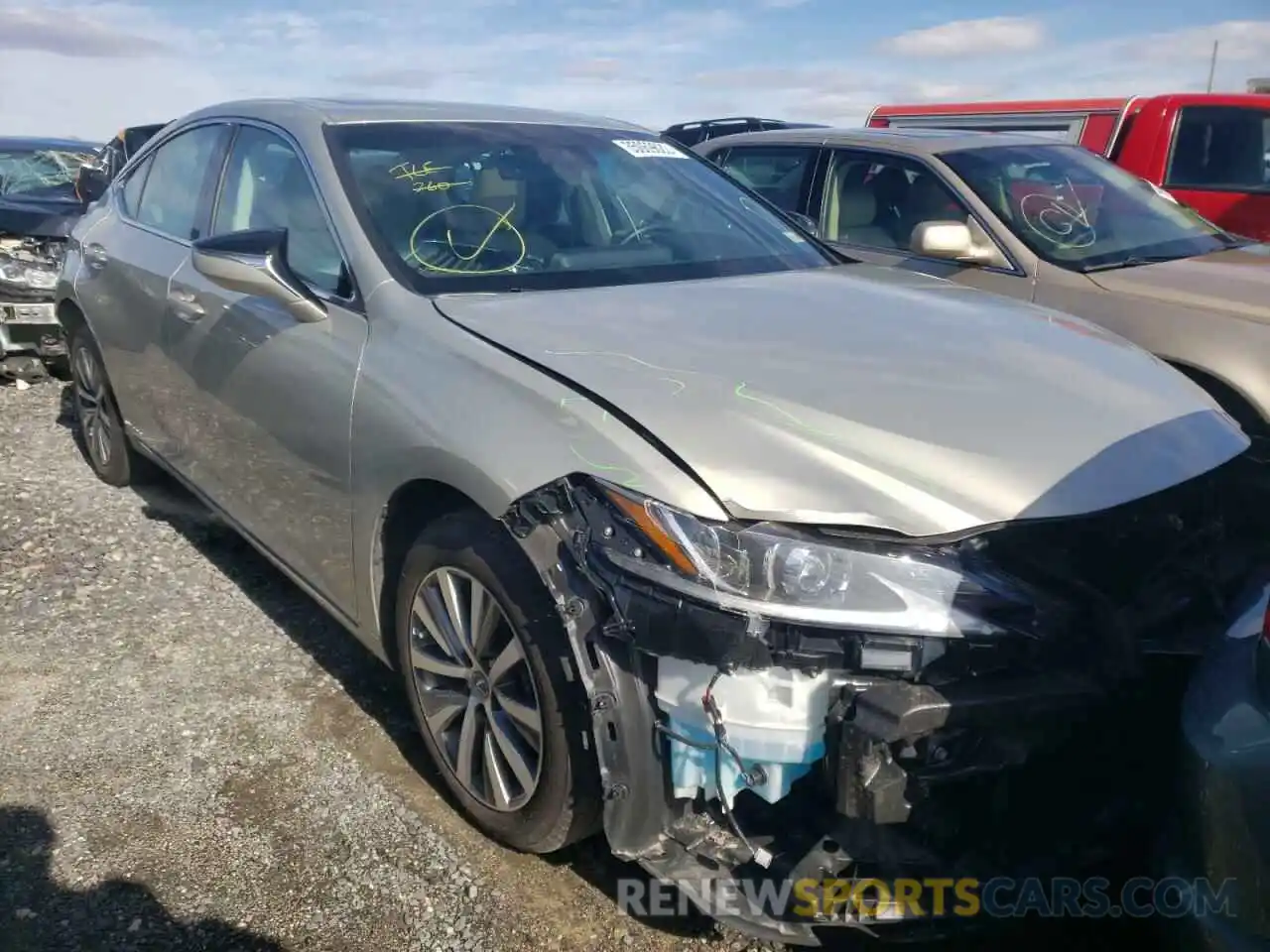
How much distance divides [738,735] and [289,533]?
5.87ft

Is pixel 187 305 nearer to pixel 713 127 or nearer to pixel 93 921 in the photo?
pixel 93 921

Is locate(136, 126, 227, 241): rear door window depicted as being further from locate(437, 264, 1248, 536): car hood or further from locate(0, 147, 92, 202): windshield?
locate(0, 147, 92, 202): windshield

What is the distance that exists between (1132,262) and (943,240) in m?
0.91

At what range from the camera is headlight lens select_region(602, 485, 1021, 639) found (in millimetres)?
1979

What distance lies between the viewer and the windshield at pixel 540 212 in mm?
3033

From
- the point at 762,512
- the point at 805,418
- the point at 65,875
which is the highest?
the point at 805,418

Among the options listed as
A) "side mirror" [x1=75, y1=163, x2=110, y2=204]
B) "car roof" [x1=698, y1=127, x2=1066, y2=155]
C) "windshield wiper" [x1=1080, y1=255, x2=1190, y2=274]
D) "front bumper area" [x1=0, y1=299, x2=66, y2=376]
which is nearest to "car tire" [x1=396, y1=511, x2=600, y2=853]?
"windshield wiper" [x1=1080, y1=255, x2=1190, y2=274]

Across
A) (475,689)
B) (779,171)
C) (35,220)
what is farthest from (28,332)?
(475,689)

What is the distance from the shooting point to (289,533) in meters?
3.29

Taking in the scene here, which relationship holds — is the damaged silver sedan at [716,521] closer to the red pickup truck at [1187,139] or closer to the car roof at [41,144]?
the red pickup truck at [1187,139]

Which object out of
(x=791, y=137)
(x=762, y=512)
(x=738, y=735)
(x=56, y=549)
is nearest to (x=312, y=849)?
(x=738, y=735)

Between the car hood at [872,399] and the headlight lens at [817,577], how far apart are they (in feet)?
0.17

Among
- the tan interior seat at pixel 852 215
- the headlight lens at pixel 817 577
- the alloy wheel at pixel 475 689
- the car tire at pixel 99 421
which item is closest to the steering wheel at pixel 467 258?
the alloy wheel at pixel 475 689

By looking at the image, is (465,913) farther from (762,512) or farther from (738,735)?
(762,512)
